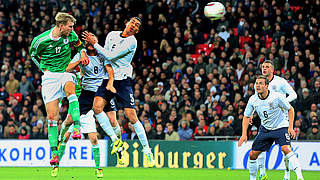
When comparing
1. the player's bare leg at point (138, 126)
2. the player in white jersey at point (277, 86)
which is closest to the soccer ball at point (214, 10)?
the player in white jersey at point (277, 86)

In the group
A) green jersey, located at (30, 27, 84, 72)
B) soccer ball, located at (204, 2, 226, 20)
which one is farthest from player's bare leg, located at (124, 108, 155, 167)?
soccer ball, located at (204, 2, 226, 20)

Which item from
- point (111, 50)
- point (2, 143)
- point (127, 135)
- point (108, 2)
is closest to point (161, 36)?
point (108, 2)

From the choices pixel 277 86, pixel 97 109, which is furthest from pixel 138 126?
pixel 277 86

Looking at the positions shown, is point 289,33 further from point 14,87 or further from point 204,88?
point 14,87

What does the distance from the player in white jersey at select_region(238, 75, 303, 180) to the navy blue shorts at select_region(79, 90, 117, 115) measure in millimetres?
3219

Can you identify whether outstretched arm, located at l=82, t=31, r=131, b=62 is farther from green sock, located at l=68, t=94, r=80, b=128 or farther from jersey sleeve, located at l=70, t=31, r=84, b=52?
green sock, located at l=68, t=94, r=80, b=128

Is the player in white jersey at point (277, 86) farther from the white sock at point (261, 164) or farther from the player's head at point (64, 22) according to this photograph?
the player's head at point (64, 22)

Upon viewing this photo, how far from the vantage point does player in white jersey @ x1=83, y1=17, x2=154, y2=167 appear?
12703 millimetres

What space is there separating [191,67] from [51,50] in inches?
420

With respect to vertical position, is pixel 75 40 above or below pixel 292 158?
above

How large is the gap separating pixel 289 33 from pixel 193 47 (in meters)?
3.54

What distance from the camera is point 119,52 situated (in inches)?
500

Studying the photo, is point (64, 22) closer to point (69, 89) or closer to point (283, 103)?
point (69, 89)

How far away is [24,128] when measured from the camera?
21141mm
